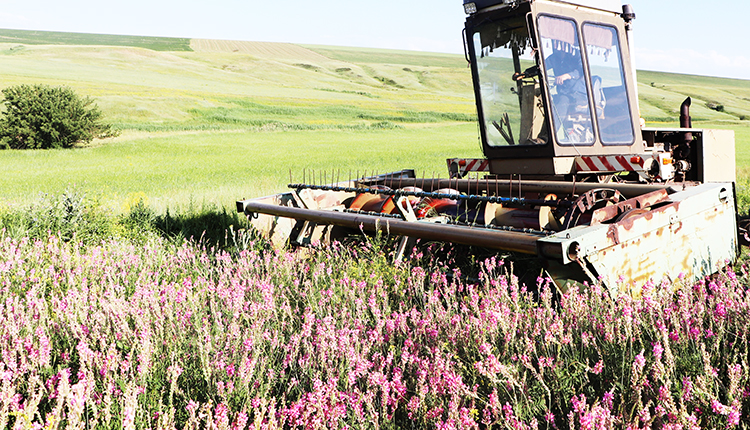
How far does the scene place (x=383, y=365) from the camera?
240cm

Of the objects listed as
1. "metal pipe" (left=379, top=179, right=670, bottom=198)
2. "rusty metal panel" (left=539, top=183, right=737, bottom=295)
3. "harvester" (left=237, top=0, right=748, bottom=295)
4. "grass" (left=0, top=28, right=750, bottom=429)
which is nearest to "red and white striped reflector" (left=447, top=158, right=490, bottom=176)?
"harvester" (left=237, top=0, right=748, bottom=295)

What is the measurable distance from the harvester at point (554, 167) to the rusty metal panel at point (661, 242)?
2 centimetres

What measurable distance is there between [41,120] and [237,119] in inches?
729

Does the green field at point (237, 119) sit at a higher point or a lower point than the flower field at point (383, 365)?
higher

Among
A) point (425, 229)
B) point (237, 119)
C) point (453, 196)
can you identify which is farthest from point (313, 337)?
point (237, 119)

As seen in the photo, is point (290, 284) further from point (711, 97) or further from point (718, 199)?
point (711, 97)

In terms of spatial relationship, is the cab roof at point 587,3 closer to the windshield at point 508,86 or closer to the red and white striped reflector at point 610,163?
the windshield at point 508,86

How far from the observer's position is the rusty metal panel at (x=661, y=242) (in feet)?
10.5

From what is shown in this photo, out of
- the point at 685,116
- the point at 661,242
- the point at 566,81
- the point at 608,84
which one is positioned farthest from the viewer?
the point at 685,116

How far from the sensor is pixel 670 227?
386cm

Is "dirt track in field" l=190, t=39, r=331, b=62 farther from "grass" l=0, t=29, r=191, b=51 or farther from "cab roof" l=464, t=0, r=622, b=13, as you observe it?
"cab roof" l=464, t=0, r=622, b=13

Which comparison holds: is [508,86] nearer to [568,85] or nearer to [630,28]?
[568,85]

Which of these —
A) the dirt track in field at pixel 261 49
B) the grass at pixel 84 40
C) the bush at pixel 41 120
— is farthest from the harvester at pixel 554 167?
the grass at pixel 84 40

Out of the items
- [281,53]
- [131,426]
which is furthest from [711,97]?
[131,426]
